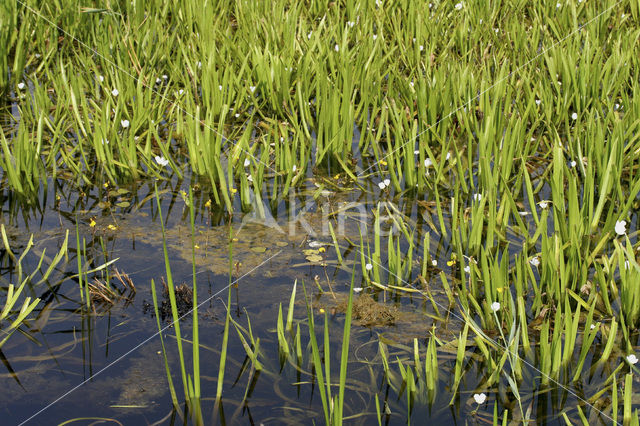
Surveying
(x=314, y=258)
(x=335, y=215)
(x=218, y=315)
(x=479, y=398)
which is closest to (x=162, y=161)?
(x=335, y=215)

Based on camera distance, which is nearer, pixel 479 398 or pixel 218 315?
pixel 479 398

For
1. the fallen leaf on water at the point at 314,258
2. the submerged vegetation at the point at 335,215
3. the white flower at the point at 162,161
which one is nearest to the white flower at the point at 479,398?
the submerged vegetation at the point at 335,215

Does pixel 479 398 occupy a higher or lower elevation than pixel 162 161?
lower

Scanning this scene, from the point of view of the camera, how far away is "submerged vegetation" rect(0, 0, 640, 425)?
6.22 ft

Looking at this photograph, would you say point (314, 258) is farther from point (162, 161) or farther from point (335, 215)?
point (162, 161)

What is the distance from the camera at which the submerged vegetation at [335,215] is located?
6.22ft

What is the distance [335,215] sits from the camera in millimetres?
2848

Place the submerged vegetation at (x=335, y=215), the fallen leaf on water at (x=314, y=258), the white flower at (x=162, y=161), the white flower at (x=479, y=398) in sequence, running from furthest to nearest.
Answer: the white flower at (x=162, y=161)
the fallen leaf on water at (x=314, y=258)
the submerged vegetation at (x=335, y=215)
the white flower at (x=479, y=398)

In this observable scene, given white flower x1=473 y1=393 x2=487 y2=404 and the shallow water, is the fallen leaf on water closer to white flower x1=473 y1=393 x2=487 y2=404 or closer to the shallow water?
the shallow water

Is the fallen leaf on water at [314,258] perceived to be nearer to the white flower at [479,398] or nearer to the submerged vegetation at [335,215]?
the submerged vegetation at [335,215]

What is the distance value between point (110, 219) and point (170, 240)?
0.30 metres

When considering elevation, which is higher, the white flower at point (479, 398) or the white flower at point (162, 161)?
the white flower at point (162, 161)

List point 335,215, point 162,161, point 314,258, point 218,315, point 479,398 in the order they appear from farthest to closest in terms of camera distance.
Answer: point 162,161, point 335,215, point 314,258, point 218,315, point 479,398

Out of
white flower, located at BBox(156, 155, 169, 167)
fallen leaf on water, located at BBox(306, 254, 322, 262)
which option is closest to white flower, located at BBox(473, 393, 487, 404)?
fallen leaf on water, located at BBox(306, 254, 322, 262)
